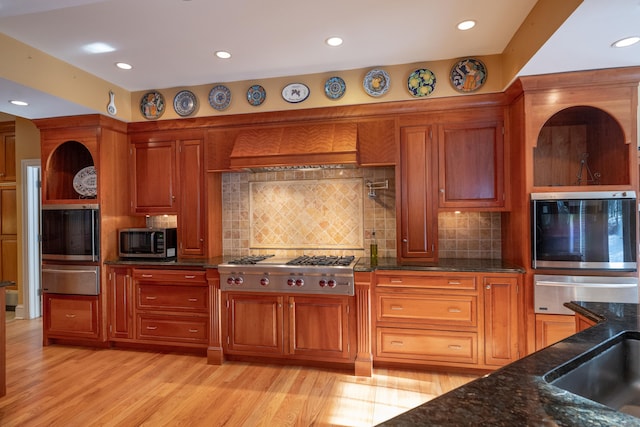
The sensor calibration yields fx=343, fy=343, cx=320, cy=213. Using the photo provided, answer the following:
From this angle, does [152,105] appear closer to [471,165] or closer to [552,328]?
[471,165]

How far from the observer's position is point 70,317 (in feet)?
11.8

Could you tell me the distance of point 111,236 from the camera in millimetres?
3650

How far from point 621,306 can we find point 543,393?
115 centimetres

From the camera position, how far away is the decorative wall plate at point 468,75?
3.01 meters

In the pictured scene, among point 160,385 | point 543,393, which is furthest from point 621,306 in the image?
point 160,385

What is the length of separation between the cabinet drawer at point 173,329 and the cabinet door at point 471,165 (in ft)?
8.46

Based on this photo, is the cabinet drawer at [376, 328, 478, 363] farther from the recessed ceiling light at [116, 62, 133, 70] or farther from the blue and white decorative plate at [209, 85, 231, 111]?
the recessed ceiling light at [116, 62, 133, 70]

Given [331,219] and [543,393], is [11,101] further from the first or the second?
[543,393]

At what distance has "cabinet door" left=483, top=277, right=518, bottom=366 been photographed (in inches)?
110

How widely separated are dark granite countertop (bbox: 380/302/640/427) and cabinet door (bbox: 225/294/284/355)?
7.71 ft

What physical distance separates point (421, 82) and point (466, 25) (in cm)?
65

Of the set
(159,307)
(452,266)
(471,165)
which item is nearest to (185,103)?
(159,307)

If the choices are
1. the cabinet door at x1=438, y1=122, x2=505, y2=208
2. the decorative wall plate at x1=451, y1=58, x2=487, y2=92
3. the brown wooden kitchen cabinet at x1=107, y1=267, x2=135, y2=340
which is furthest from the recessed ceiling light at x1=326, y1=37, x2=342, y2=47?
the brown wooden kitchen cabinet at x1=107, y1=267, x2=135, y2=340

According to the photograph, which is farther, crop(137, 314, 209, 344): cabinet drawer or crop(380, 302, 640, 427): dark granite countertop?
crop(137, 314, 209, 344): cabinet drawer
